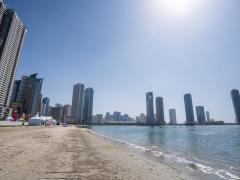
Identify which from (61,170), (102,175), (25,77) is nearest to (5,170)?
(61,170)

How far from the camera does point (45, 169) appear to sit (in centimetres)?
776

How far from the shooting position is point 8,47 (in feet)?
437

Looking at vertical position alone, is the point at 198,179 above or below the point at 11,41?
below

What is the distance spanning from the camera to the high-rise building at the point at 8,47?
13107 cm

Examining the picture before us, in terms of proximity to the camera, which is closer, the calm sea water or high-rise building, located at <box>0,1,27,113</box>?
the calm sea water

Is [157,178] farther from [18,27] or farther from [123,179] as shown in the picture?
[18,27]

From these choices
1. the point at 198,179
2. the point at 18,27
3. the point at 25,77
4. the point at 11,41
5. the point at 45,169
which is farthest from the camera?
the point at 25,77

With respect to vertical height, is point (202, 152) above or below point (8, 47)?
below

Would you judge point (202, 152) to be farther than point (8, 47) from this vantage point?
No

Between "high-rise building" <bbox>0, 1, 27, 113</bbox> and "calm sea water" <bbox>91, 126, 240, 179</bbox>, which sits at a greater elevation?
"high-rise building" <bbox>0, 1, 27, 113</bbox>

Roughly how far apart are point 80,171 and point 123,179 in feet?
6.92

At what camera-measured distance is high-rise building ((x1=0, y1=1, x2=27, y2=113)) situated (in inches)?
5160

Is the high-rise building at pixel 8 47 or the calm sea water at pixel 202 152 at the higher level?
the high-rise building at pixel 8 47

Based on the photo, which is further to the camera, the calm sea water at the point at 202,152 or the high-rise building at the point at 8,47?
the high-rise building at the point at 8,47
